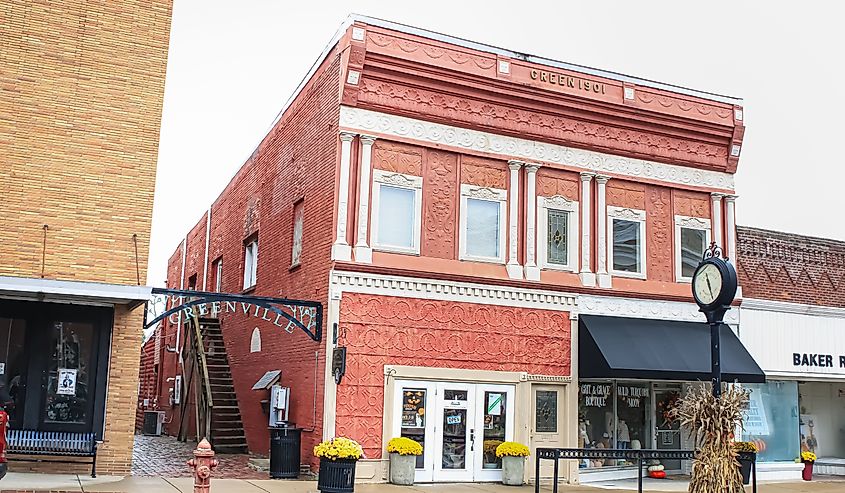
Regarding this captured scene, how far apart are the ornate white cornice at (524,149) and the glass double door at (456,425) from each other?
5.32 m

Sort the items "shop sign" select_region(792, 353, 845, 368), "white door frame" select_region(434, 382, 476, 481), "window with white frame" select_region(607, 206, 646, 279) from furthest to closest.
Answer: "shop sign" select_region(792, 353, 845, 368), "window with white frame" select_region(607, 206, 646, 279), "white door frame" select_region(434, 382, 476, 481)

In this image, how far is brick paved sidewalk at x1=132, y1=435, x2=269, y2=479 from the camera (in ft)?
60.1

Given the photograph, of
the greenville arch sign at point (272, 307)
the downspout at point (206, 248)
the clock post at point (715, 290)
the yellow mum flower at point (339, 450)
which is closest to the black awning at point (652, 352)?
the clock post at point (715, 290)

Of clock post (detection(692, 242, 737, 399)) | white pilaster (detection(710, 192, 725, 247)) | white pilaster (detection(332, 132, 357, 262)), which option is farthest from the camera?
white pilaster (detection(710, 192, 725, 247))

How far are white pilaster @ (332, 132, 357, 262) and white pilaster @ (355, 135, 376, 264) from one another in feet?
0.75

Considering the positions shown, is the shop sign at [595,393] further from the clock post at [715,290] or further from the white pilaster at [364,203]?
the clock post at [715,290]

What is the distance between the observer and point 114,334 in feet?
56.1

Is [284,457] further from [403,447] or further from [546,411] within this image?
[546,411]

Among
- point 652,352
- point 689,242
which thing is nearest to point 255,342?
point 652,352

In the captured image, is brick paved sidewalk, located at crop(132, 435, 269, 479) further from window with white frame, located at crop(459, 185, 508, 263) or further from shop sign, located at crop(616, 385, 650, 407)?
shop sign, located at crop(616, 385, 650, 407)

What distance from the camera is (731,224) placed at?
2333 cm

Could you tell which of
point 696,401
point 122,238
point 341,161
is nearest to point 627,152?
point 341,161

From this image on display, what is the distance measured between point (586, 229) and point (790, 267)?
729cm

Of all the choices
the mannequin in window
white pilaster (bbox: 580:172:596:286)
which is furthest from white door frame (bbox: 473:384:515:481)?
the mannequin in window
